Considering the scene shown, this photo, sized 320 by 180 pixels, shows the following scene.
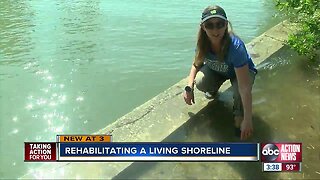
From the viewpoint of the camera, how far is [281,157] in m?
3.21

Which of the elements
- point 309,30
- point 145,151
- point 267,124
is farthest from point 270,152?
point 309,30

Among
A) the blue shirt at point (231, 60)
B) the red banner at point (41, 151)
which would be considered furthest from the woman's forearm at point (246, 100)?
the red banner at point (41, 151)

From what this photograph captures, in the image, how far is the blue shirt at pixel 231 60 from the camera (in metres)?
3.31

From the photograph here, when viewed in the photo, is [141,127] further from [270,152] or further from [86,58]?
[86,58]

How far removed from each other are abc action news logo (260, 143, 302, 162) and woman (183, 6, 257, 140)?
26 cm

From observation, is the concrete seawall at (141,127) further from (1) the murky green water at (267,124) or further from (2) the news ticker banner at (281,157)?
(2) the news ticker banner at (281,157)

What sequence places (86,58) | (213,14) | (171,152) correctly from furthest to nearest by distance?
(86,58) → (171,152) → (213,14)

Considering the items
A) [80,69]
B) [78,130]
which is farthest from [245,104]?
[80,69]

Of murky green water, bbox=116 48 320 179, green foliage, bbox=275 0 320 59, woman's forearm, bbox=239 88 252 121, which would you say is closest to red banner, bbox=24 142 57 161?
murky green water, bbox=116 48 320 179

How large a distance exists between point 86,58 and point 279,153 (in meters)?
4.06

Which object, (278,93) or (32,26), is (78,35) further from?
(278,93)

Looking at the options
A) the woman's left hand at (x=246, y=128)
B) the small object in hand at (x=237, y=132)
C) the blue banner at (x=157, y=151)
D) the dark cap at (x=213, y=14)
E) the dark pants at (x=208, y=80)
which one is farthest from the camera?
the dark pants at (x=208, y=80)

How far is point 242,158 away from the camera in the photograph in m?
3.26

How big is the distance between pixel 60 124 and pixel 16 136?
523 mm
